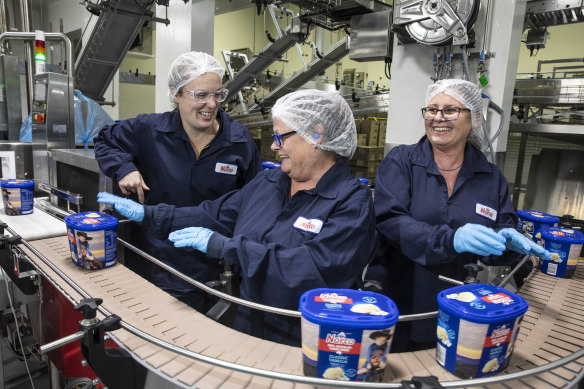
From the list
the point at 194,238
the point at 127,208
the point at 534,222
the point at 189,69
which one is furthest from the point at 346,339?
the point at 189,69

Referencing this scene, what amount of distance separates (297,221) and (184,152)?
35.0 inches

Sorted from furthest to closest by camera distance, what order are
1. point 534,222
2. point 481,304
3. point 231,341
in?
point 534,222 → point 231,341 → point 481,304

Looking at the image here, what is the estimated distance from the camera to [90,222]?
4.17 feet

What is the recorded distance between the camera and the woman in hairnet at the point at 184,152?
6.00ft

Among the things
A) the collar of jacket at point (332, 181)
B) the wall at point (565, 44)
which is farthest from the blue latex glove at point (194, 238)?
the wall at point (565, 44)

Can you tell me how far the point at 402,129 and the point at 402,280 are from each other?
6.03 feet

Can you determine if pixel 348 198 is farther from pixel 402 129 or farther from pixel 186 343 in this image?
pixel 402 129

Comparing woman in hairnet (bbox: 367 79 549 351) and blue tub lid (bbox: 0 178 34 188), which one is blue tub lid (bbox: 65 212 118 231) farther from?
woman in hairnet (bbox: 367 79 549 351)

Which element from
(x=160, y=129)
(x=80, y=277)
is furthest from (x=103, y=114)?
(x=80, y=277)

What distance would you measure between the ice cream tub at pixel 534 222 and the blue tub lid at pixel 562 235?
144 millimetres

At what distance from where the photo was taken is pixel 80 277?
1278 millimetres

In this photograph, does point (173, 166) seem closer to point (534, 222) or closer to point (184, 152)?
point (184, 152)

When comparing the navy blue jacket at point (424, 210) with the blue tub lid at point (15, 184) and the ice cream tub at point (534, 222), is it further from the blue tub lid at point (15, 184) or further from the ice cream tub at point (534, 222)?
the blue tub lid at point (15, 184)

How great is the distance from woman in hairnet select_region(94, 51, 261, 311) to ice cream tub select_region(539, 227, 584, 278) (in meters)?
1.39
